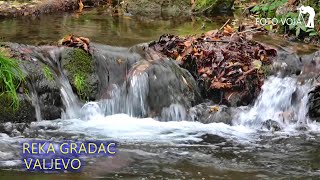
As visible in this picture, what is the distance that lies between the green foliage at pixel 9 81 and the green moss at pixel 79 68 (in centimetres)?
81

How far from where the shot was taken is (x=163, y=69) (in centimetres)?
630

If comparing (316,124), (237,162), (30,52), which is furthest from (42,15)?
(237,162)

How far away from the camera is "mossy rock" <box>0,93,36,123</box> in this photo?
5.32 m

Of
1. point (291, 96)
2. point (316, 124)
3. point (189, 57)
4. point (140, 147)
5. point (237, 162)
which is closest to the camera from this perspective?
point (237, 162)

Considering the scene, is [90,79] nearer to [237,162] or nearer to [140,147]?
[140,147]

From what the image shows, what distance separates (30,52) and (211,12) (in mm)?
8412

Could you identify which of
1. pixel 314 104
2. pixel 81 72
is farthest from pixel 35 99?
pixel 314 104

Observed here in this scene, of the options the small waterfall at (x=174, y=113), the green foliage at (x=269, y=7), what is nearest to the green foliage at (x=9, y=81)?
the small waterfall at (x=174, y=113)

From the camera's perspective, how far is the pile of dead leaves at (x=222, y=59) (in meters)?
6.33

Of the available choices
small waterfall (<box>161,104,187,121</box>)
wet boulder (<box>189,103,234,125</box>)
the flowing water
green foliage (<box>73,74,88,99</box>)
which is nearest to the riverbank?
green foliage (<box>73,74,88,99</box>)

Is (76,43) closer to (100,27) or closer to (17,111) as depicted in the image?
(17,111)

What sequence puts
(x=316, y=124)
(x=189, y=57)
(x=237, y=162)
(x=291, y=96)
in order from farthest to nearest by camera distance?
(x=189, y=57) → (x=291, y=96) → (x=316, y=124) → (x=237, y=162)

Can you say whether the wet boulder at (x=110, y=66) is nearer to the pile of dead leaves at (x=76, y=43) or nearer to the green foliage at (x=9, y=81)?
the pile of dead leaves at (x=76, y=43)

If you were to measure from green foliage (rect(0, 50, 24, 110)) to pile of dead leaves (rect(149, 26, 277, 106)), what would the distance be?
7.43 ft
